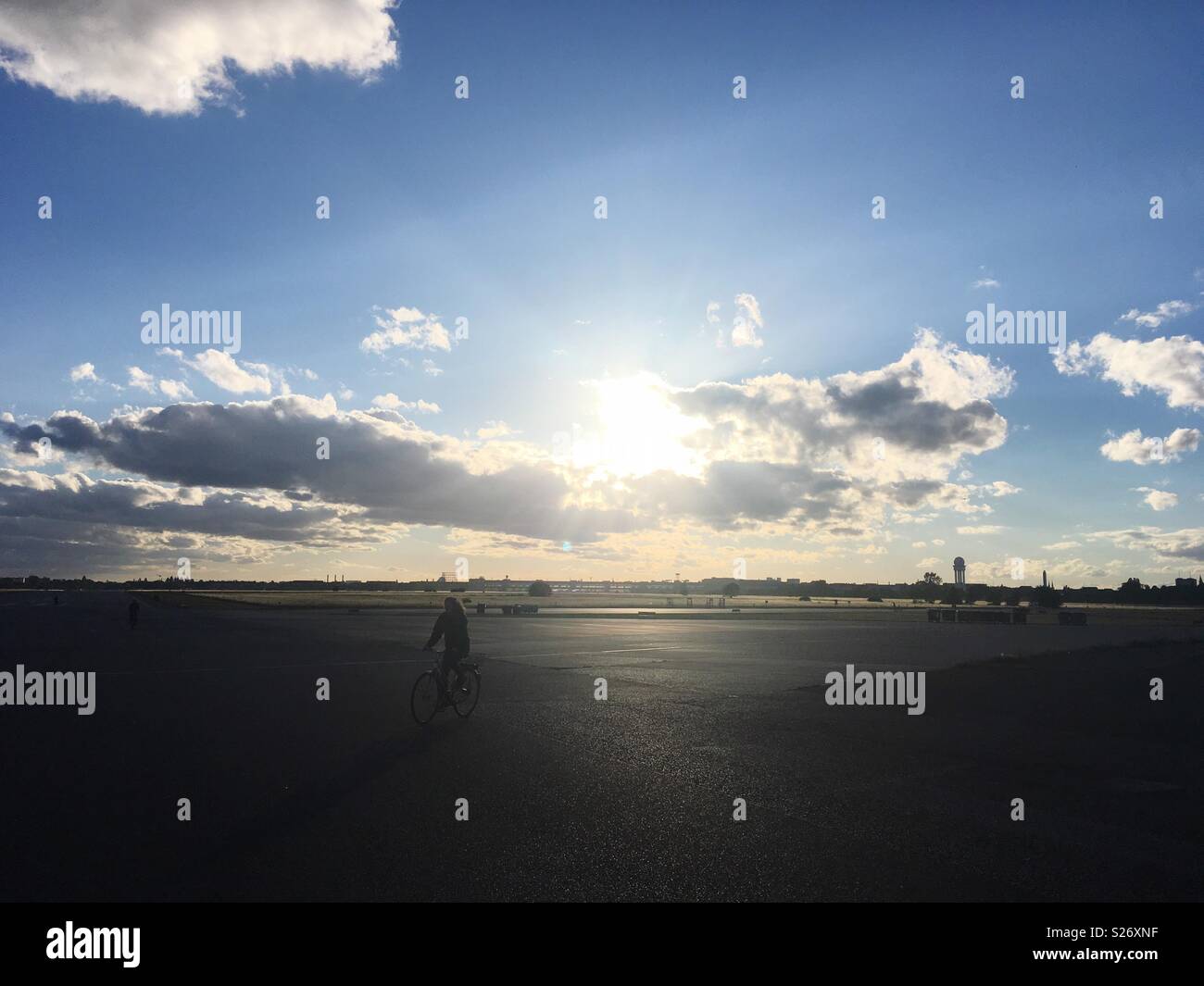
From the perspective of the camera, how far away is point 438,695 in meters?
15.2

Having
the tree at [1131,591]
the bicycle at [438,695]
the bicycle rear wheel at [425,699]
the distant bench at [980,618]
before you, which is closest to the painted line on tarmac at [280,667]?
the bicycle at [438,695]

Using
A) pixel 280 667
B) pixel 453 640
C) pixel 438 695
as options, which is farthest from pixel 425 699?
pixel 280 667

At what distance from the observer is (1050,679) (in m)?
22.5

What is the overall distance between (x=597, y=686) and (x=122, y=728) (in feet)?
33.2

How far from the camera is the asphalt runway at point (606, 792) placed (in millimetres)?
6863

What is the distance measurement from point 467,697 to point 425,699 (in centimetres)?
100

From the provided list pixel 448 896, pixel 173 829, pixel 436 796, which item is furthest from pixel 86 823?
pixel 448 896

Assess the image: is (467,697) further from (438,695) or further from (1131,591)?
(1131,591)

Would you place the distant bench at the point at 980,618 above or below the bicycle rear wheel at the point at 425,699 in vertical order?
below

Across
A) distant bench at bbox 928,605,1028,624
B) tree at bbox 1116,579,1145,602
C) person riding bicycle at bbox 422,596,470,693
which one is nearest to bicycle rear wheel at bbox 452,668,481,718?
person riding bicycle at bbox 422,596,470,693

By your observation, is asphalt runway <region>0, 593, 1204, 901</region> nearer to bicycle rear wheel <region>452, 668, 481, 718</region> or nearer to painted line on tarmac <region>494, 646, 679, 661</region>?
bicycle rear wheel <region>452, 668, 481, 718</region>

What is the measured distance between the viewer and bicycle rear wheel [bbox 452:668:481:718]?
15.6 m

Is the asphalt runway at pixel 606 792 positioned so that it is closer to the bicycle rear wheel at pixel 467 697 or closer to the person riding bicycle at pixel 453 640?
the bicycle rear wheel at pixel 467 697
